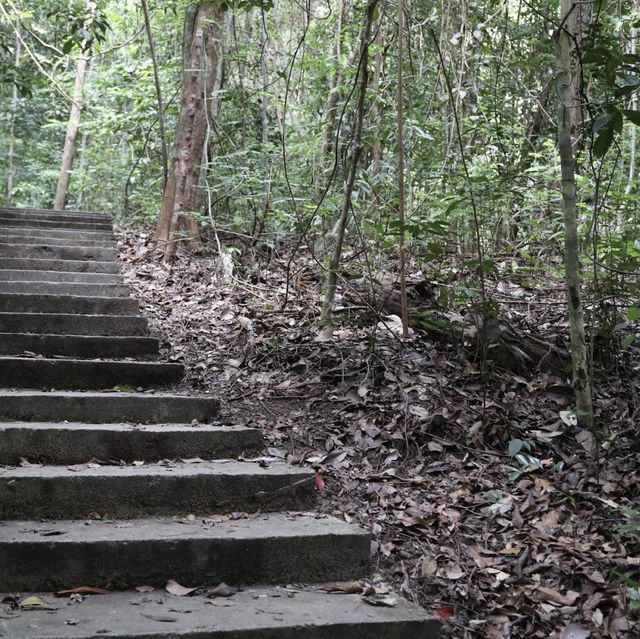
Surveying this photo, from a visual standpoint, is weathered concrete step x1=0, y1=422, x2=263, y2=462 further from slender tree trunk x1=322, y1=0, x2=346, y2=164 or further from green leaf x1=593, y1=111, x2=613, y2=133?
slender tree trunk x1=322, y1=0, x2=346, y2=164

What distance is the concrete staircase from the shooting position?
221cm

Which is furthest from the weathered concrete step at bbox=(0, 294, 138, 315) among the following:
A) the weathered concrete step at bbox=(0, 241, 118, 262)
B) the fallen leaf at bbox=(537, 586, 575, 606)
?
the fallen leaf at bbox=(537, 586, 575, 606)

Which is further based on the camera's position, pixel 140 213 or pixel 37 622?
pixel 140 213

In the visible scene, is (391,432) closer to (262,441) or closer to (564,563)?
(262,441)

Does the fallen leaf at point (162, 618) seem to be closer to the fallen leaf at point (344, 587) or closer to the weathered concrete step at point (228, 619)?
the weathered concrete step at point (228, 619)

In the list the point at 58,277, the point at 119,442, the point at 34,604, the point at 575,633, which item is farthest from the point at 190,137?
the point at 575,633

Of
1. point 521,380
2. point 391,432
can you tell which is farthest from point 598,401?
point 391,432

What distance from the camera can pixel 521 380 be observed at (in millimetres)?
3965

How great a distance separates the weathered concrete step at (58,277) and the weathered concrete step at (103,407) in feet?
7.56

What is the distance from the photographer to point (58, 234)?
7.54m

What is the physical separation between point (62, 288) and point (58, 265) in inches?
36.0

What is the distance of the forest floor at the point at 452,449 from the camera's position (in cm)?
248

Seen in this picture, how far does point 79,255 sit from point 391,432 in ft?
14.2

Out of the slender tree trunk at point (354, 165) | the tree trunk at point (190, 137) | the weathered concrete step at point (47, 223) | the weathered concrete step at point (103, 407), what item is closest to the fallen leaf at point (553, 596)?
the weathered concrete step at point (103, 407)
